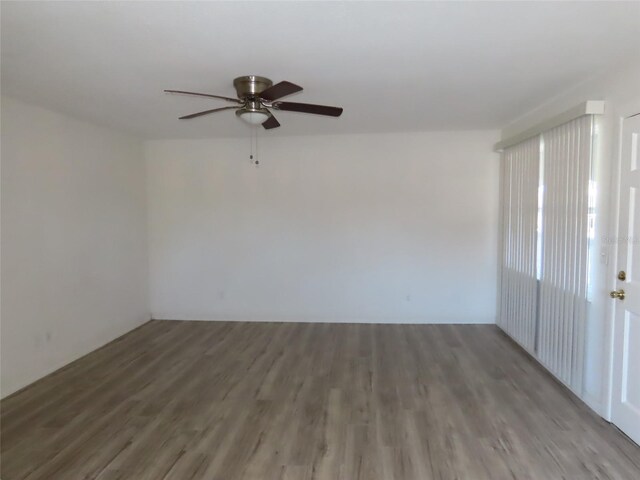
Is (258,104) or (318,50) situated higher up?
(318,50)

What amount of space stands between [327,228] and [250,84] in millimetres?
2663

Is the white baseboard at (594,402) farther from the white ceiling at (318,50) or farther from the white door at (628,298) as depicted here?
the white ceiling at (318,50)

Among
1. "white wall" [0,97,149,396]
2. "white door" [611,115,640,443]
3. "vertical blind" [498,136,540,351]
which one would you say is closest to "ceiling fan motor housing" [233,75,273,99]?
"white wall" [0,97,149,396]

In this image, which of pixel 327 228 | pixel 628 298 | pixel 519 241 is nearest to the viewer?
pixel 628 298

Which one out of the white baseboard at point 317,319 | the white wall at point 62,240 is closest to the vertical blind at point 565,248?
the white baseboard at point 317,319

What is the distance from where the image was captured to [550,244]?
3424 millimetres

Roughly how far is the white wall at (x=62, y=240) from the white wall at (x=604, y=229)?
458 centimetres

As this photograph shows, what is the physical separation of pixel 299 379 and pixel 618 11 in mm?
3271

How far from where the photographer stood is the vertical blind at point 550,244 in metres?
2.96

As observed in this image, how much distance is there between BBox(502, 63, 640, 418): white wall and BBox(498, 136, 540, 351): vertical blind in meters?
0.86

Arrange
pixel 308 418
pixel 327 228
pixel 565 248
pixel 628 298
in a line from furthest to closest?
1. pixel 327 228
2. pixel 565 248
3. pixel 308 418
4. pixel 628 298

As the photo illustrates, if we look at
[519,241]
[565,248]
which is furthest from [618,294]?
[519,241]

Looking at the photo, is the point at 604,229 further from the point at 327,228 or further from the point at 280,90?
the point at 327,228

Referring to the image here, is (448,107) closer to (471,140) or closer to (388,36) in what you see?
(471,140)
